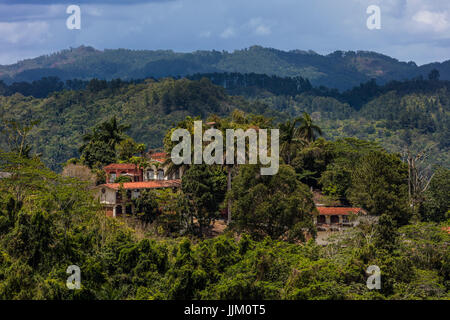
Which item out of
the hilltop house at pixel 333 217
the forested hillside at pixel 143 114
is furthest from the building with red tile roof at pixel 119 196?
the forested hillside at pixel 143 114

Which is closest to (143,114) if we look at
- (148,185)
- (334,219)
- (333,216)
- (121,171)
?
(121,171)

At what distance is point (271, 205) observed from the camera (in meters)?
35.2

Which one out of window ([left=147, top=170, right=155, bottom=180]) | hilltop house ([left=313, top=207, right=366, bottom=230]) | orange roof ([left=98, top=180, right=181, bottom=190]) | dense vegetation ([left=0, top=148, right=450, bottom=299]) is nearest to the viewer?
dense vegetation ([left=0, top=148, right=450, bottom=299])

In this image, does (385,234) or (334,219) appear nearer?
(385,234)

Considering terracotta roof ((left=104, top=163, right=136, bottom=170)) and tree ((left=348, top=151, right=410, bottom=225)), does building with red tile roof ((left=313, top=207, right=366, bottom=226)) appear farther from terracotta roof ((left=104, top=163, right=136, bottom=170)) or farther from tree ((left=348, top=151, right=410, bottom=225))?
Answer: terracotta roof ((left=104, top=163, right=136, bottom=170))

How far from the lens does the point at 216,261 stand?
1069 inches

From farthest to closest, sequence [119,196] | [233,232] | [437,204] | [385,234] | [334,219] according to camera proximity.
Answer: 1. [437,204]
2. [334,219]
3. [119,196]
4. [233,232]
5. [385,234]

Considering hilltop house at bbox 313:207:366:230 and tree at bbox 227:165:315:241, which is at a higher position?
tree at bbox 227:165:315:241

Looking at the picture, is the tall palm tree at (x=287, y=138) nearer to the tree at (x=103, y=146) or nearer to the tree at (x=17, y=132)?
the tree at (x=103, y=146)

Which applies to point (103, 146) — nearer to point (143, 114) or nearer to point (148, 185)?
point (148, 185)

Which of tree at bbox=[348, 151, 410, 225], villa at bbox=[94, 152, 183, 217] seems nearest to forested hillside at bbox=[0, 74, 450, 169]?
villa at bbox=[94, 152, 183, 217]

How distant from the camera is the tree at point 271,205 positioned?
35.2m

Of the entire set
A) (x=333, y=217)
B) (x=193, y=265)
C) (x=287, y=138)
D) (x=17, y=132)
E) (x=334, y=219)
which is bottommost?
(x=334, y=219)

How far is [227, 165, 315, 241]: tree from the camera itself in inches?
1388
